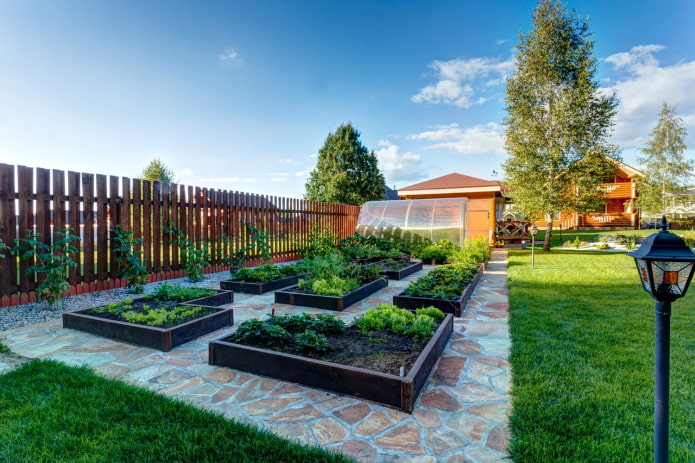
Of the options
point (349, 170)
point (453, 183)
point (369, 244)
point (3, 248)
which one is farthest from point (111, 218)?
point (349, 170)

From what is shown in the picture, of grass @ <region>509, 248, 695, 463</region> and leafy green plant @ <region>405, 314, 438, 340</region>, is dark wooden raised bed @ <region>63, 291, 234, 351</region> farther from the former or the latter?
grass @ <region>509, 248, 695, 463</region>

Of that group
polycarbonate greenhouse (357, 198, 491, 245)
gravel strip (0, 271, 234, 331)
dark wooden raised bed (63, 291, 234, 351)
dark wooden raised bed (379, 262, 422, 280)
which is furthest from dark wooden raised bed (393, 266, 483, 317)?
polycarbonate greenhouse (357, 198, 491, 245)

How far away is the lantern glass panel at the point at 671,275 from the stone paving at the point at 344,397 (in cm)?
111

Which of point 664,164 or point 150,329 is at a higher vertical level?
point 664,164

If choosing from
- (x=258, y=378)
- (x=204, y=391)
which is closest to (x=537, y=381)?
(x=258, y=378)

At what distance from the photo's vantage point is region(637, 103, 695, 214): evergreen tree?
59.2ft

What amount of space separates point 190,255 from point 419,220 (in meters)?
7.90

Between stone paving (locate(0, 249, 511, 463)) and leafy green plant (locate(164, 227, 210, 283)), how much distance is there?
266 cm

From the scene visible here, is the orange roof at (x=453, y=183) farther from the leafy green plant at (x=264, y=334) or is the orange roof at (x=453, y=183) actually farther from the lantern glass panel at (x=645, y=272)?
the lantern glass panel at (x=645, y=272)

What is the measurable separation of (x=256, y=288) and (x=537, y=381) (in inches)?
171

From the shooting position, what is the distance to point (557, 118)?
462 inches

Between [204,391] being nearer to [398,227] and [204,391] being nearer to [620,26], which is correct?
[398,227]

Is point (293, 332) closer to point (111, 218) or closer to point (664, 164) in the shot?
point (111, 218)

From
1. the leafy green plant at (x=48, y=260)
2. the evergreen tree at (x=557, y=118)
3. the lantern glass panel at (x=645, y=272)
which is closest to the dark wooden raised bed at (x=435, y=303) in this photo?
the lantern glass panel at (x=645, y=272)
